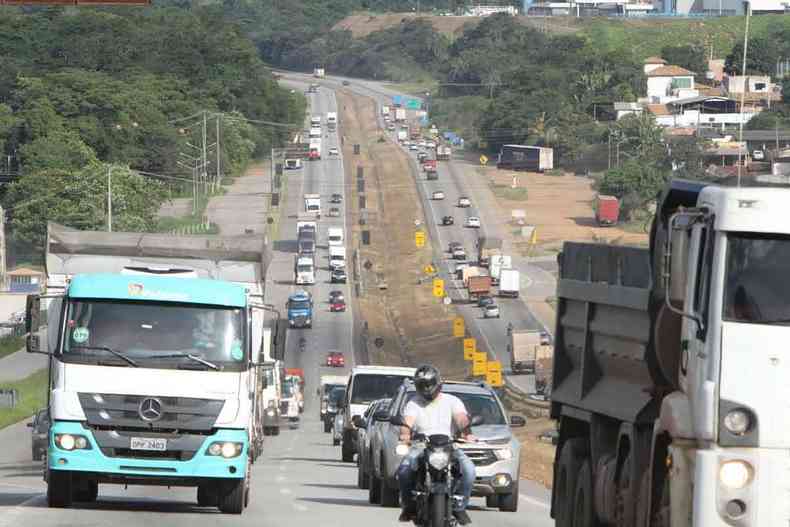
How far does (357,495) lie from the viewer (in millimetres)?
27062

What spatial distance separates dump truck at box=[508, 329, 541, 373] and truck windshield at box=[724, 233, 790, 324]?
74423 mm

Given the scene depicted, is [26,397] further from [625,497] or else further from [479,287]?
[625,497]

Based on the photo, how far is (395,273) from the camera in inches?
5192

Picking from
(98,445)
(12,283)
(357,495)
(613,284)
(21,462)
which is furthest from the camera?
(12,283)

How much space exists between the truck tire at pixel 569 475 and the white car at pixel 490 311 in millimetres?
93607

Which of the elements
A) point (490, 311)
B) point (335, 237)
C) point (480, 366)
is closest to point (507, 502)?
point (480, 366)

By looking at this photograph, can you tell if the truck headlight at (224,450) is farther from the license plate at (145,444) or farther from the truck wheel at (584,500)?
the truck wheel at (584,500)

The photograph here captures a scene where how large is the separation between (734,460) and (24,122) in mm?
146753

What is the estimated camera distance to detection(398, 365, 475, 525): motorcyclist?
1586cm

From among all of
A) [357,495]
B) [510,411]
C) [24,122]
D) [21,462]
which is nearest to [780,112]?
[24,122]

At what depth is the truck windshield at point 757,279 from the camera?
12.8 m

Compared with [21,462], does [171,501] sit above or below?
above

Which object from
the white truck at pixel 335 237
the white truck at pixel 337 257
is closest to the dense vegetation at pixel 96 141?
the white truck at pixel 337 257

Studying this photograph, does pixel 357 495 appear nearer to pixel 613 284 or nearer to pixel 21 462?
pixel 613 284
